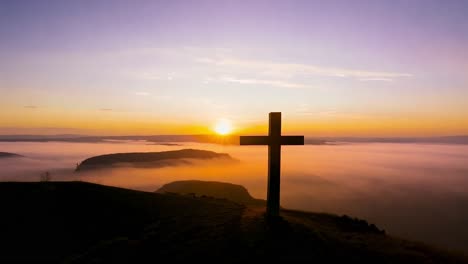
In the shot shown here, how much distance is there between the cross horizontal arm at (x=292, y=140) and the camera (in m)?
17.2

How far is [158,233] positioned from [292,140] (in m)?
7.07

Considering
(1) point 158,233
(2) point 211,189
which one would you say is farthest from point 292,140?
(2) point 211,189

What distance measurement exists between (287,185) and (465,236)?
105m

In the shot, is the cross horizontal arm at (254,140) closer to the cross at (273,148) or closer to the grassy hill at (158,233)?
the cross at (273,148)

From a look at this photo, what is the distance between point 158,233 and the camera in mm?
14648

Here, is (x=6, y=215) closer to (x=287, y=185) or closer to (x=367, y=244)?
(x=367, y=244)

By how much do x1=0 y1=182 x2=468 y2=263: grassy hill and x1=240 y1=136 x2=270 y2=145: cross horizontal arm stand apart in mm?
3133

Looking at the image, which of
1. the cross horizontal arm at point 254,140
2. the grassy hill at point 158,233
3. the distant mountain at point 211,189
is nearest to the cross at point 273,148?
the cross horizontal arm at point 254,140

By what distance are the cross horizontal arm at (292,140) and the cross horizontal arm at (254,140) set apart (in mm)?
773

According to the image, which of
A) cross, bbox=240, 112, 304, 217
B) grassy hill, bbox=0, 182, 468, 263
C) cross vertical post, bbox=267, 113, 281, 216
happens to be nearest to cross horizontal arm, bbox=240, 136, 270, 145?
cross, bbox=240, 112, 304, 217

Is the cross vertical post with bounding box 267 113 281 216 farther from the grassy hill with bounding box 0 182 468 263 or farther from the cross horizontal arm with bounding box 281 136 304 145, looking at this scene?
the grassy hill with bounding box 0 182 468 263

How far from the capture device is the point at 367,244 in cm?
1466

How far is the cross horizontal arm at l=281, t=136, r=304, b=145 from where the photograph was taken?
56.4 feet

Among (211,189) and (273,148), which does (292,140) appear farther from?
(211,189)
